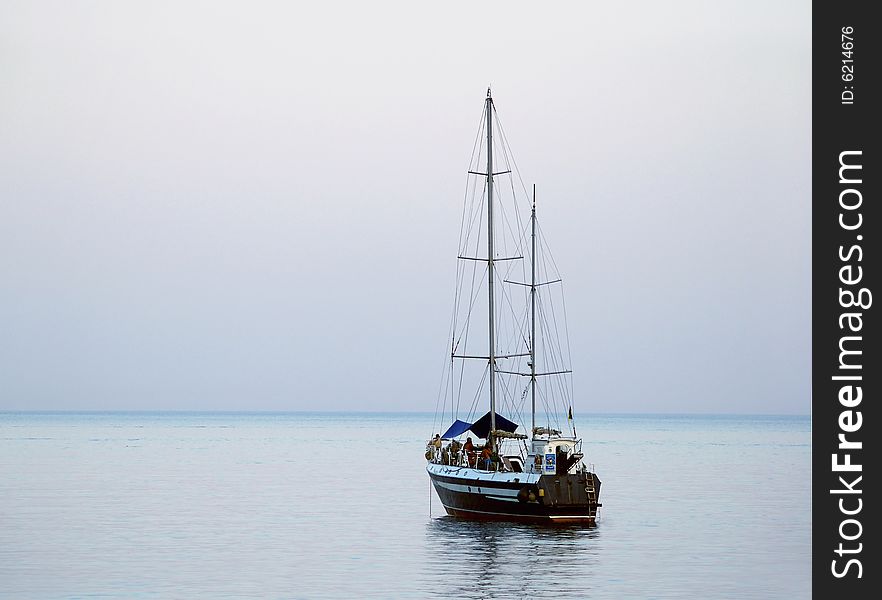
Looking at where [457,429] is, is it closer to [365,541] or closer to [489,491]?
[489,491]

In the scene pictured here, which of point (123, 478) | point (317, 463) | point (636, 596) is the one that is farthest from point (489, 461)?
point (317, 463)

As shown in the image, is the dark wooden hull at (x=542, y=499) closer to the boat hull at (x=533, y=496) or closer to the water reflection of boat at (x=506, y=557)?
the boat hull at (x=533, y=496)

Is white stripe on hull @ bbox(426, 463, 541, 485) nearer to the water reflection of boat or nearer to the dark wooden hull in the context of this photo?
the dark wooden hull

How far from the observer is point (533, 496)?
32281 mm

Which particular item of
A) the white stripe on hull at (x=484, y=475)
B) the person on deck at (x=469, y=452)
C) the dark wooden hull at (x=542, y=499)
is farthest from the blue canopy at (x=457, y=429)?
the dark wooden hull at (x=542, y=499)

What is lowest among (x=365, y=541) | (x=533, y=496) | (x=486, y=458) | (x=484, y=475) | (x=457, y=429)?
(x=365, y=541)

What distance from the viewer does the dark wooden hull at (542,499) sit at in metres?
32.3

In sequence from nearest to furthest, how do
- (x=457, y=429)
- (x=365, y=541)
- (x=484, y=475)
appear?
(x=365, y=541)
(x=484, y=475)
(x=457, y=429)

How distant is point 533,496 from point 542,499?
23 centimetres

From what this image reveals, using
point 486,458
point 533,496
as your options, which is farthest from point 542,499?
point 486,458

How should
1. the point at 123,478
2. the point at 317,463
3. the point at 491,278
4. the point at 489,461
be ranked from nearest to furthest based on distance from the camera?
the point at 489,461, the point at 491,278, the point at 123,478, the point at 317,463
